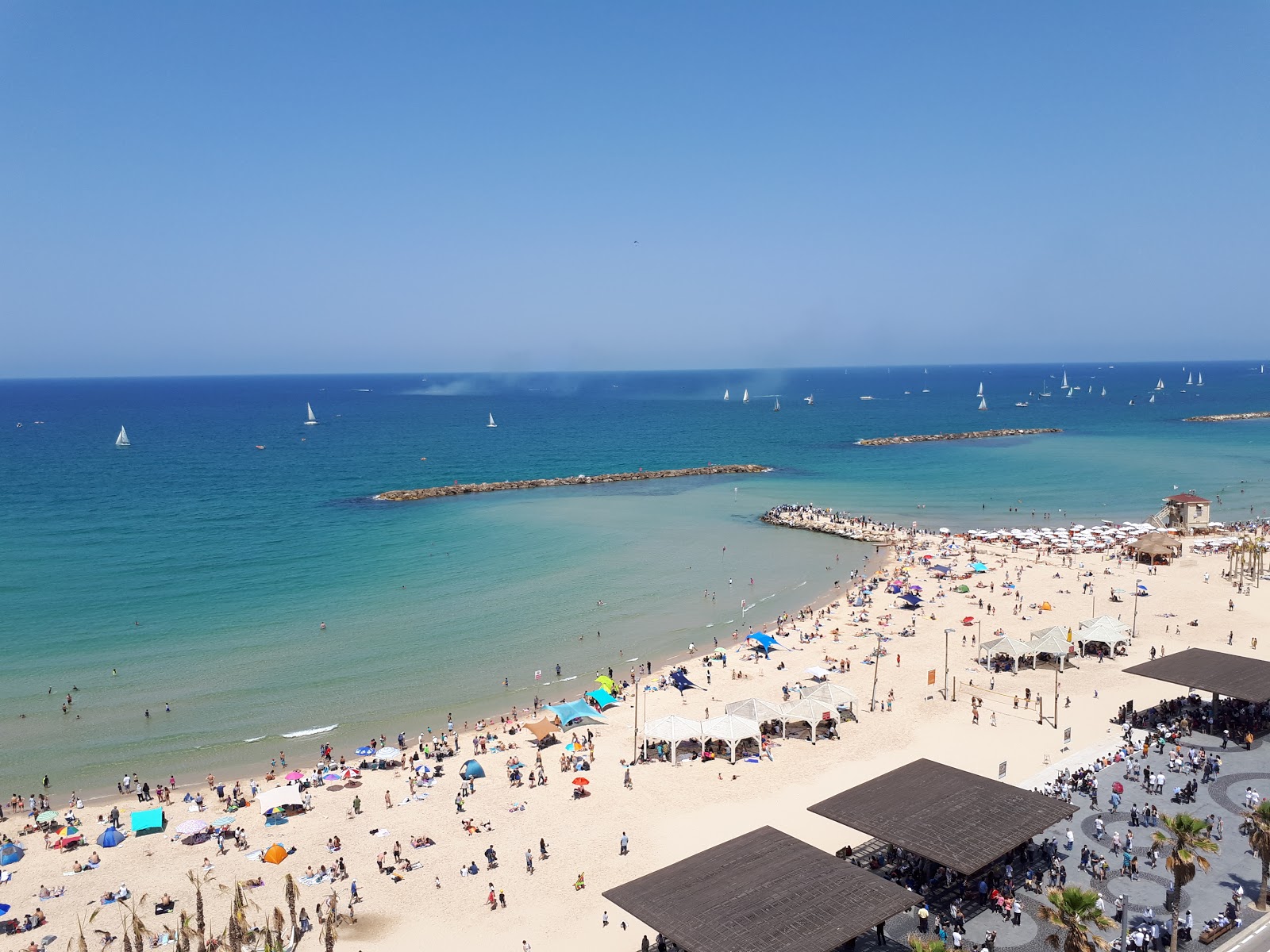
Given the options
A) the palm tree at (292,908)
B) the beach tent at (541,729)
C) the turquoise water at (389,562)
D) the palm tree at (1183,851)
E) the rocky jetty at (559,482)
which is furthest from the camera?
the rocky jetty at (559,482)

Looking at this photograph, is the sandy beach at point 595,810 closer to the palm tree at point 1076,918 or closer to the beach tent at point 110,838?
the beach tent at point 110,838

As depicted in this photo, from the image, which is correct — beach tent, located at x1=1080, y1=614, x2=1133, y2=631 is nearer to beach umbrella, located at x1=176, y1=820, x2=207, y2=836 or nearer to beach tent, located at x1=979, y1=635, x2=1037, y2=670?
beach tent, located at x1=979, y1=635, x2=1037, y2=670

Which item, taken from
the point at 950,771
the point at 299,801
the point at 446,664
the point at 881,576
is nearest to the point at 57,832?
the point at 299,801

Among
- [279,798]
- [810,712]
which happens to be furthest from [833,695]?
[279,798]

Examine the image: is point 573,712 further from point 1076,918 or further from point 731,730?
point 1076,918

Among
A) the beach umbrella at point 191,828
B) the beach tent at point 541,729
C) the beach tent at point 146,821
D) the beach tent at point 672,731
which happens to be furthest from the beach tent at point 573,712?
the beach tent at point 146,821

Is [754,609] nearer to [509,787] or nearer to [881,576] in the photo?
[881,576]
